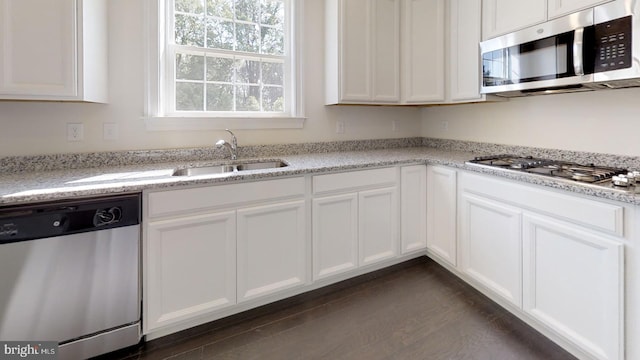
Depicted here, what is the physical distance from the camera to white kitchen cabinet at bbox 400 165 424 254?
2.48 metres

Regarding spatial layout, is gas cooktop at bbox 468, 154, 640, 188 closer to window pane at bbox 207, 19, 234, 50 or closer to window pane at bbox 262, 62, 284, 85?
window pane at bbox 262, 62, 284, 85

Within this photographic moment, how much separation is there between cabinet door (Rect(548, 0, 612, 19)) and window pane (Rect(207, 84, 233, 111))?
7.15 ft

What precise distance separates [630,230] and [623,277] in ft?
0.68

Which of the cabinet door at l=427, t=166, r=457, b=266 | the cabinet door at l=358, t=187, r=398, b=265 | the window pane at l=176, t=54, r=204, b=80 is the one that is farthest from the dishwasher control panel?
the cabinet door at l=427, t=166, r=457, b=266

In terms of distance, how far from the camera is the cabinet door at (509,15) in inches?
76.0

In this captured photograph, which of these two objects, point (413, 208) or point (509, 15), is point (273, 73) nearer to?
point (413, 208)

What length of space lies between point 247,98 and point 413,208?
5.29 feet

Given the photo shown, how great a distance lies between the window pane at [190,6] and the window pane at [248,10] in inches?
10.9

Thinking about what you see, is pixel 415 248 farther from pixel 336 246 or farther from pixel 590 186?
pixel 590 186

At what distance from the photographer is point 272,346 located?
1734 mm

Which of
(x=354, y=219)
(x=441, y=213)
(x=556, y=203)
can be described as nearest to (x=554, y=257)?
(x=556, y=203)

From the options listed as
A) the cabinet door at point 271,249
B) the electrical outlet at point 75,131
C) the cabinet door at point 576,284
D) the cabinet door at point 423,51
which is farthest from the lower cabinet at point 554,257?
the electrical outlet at point 75,131

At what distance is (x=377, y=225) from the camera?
2381 millimetres

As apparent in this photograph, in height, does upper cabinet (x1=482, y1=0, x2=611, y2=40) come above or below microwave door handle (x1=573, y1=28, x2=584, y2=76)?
above
